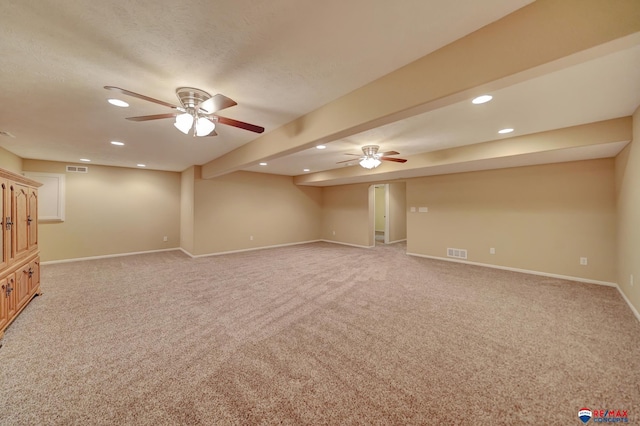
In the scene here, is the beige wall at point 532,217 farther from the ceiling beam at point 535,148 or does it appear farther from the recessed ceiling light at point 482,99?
the recessed ceiling light at point 482,99

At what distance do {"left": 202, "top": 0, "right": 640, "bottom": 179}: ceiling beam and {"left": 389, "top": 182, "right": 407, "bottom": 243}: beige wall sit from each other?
6.80 metres

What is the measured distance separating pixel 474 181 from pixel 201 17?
5.94m

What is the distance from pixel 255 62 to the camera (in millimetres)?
1875

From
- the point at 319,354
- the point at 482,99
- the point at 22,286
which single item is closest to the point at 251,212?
the point at 22,286

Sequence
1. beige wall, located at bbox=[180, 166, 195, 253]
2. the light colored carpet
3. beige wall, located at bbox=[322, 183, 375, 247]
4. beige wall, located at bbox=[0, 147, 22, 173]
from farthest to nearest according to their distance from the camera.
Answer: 1. beige wall, located at bbox=[322, 183, 375, 247]
2. beige wall, located at bbox=[180, 166, 195, 253]
3. beige wall, located at bbox=[0, 147, 22, 173]
4. the light colored carpet

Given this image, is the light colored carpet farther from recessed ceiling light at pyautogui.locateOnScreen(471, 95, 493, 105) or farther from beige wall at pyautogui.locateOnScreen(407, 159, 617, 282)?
recessed ceiling light at pyautogui.locateOnScreen(471, 95, 493, 105)

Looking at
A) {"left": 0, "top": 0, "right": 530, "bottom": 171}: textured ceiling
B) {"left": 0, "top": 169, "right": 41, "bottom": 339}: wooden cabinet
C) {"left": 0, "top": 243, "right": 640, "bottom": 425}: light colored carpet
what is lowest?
{"left": 0, "top": 243, "right": 640, "bottom": 425}: light colored carpet

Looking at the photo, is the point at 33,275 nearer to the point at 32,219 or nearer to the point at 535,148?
the point at 32,219

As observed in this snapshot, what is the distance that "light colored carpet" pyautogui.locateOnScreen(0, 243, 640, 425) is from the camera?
5.36 feet

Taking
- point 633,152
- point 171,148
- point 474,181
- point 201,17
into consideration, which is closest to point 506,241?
point 474,181

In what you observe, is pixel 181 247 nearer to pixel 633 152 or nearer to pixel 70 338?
pixel 70 338

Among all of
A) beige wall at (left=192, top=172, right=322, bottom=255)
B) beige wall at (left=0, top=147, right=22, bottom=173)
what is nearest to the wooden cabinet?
beige wall at (left=0, top=147, right=22, bottom=173)

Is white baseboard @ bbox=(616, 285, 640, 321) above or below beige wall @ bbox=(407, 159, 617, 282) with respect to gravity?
below

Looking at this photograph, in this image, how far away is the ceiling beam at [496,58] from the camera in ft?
4.05
